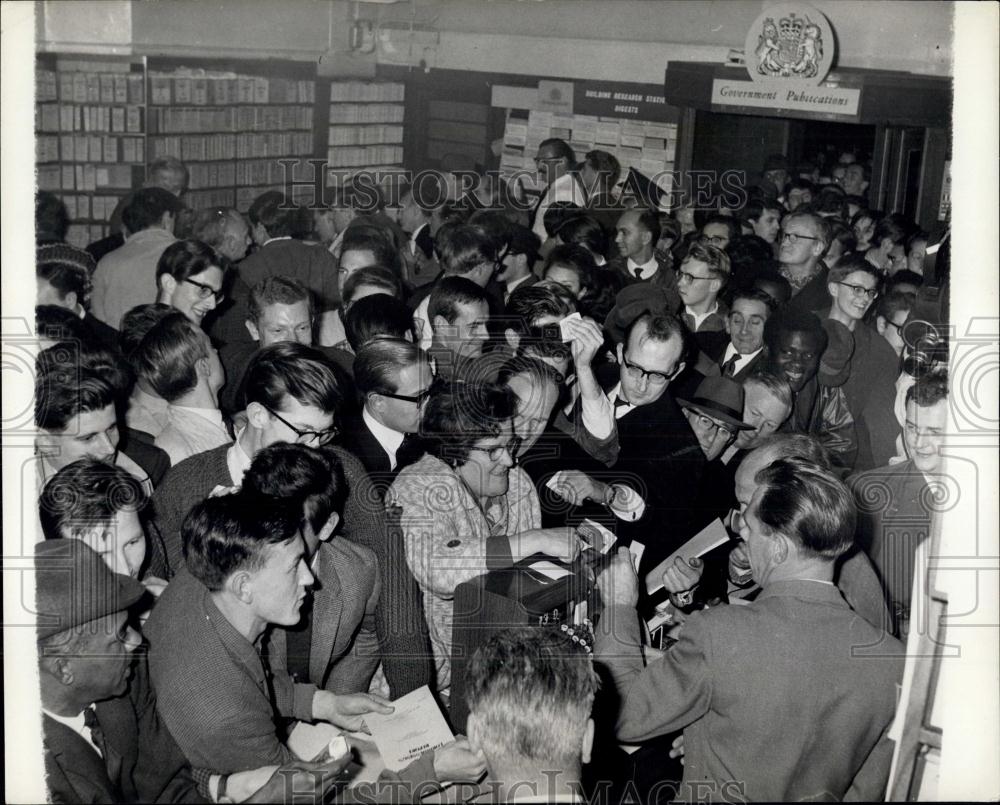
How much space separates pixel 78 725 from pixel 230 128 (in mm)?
7469

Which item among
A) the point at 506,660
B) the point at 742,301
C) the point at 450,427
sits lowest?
the point at 506,660

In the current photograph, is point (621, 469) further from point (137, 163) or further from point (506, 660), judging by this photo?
point (137, 163)

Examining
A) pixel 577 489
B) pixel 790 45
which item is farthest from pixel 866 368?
pixel 790 45

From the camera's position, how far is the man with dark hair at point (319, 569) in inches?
82.4

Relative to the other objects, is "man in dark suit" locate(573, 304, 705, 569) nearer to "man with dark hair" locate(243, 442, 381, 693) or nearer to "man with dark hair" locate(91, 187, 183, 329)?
"man with dark hair" locate(243, 442, 381, 693)

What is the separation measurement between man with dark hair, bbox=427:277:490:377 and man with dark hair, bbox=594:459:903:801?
5.46 feet

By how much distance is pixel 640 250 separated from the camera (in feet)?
16.4

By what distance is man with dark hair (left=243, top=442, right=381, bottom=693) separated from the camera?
6.87 ft

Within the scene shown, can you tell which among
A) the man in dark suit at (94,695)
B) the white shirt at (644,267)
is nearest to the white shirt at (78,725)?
the man in dark suit at (94,695)

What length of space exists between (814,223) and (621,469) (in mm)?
2512

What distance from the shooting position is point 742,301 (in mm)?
3785

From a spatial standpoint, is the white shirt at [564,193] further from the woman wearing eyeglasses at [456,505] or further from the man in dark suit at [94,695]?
the man in dark suit at [94,695]

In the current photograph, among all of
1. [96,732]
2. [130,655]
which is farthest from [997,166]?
[96,732]

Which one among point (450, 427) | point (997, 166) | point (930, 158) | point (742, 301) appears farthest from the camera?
point (930, 158)
